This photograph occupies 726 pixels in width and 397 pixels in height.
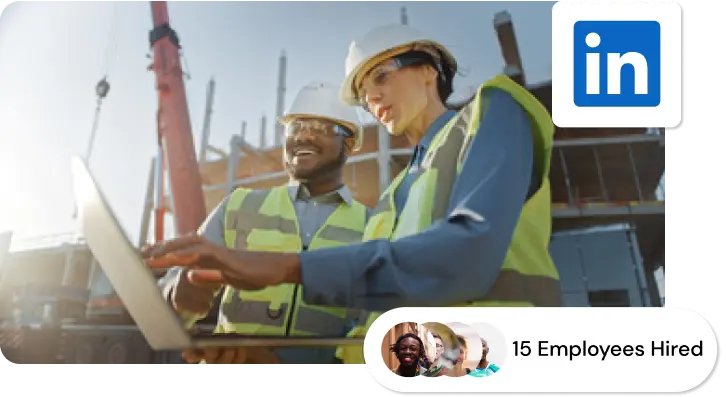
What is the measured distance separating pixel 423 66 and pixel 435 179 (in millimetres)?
295

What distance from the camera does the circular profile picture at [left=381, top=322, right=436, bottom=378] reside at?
860 millimetres

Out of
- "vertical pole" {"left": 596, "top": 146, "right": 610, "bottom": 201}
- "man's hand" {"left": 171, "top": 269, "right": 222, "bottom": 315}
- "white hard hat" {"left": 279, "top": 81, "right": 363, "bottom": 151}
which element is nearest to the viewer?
"man's hand" {"left": 171, "top": 269, "right": 222, "bottom": 315}

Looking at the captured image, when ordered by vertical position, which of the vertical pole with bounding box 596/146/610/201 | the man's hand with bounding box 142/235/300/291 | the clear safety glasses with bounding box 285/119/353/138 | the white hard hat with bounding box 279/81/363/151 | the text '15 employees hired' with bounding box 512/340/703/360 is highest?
the white hard hat with bounding box 279/81/363/151

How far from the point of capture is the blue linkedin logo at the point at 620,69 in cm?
95

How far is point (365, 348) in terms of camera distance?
34.8 inches

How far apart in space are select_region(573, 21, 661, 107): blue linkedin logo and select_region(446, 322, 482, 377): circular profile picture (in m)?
0.55

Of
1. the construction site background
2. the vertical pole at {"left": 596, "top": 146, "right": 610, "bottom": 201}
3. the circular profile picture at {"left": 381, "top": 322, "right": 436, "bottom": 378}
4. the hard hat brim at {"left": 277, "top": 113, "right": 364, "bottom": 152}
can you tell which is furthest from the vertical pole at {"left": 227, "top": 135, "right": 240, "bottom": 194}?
the vertical pole at {"left": 596, "top": 146, "right": 610, "bottom": 201}

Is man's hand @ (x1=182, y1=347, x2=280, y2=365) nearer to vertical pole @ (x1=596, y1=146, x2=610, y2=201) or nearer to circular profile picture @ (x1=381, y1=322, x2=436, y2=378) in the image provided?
circular profile picture @ (x1=381, y1=322, x2=436, y2=378)

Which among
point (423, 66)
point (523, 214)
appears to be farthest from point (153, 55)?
point (523, 214)

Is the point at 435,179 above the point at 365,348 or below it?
above

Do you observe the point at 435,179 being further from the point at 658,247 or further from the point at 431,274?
the point at 658,247

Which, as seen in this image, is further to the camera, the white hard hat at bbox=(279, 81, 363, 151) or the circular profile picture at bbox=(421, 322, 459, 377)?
the white hard hat at bbox=(279, 81, 363, 151)

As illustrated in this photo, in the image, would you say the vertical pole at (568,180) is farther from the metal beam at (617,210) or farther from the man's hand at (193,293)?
the man's hand at (193,293)

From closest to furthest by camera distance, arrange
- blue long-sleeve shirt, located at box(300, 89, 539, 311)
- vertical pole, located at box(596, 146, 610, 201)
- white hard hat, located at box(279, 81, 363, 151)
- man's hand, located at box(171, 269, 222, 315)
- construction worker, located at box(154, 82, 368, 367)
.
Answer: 1. blue long-sleeve shirt, located at box(300, 89, 539, 311)
2. man's hand, located at box(171, 269, 222, 315)
3. construction worker, located at box(154, 82, 368, 367)
4. white hard hat, located at box(279, 81, 363, 151)
5. vertical pole, located at box(596, 146, 610, 201)
